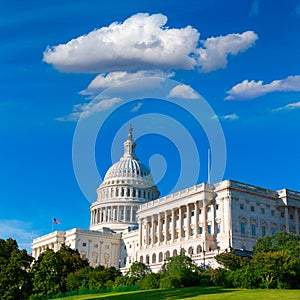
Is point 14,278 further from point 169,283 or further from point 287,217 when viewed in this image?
point 287,217

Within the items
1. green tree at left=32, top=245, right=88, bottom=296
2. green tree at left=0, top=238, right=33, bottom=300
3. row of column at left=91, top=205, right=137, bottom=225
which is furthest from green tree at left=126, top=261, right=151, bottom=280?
row of column at left=91, top=205, right=137, bottom=225

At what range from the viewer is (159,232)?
124 metres

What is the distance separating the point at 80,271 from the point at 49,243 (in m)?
71.3

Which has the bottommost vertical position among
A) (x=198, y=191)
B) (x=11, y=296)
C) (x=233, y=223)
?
(x=11, y=296)

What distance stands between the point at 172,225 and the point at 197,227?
30.5 ft

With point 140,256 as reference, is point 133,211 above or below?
above

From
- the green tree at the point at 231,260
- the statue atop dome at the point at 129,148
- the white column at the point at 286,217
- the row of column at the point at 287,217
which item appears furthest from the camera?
the statue atop dome at the point at 129,148

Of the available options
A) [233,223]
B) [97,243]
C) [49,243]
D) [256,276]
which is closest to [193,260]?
[233,223]

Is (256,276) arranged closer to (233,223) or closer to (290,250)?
(290,250)

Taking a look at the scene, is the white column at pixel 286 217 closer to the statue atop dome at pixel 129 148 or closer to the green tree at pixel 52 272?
the green tree at pixel 52 272

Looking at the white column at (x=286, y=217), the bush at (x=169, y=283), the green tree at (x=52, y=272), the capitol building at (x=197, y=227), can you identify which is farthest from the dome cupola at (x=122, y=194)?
the bush at (x=169, y=283)

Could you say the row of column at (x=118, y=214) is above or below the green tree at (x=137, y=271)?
above

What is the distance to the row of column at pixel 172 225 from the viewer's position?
111 m

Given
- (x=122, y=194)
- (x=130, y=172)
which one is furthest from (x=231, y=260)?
(x=130, y=172)
